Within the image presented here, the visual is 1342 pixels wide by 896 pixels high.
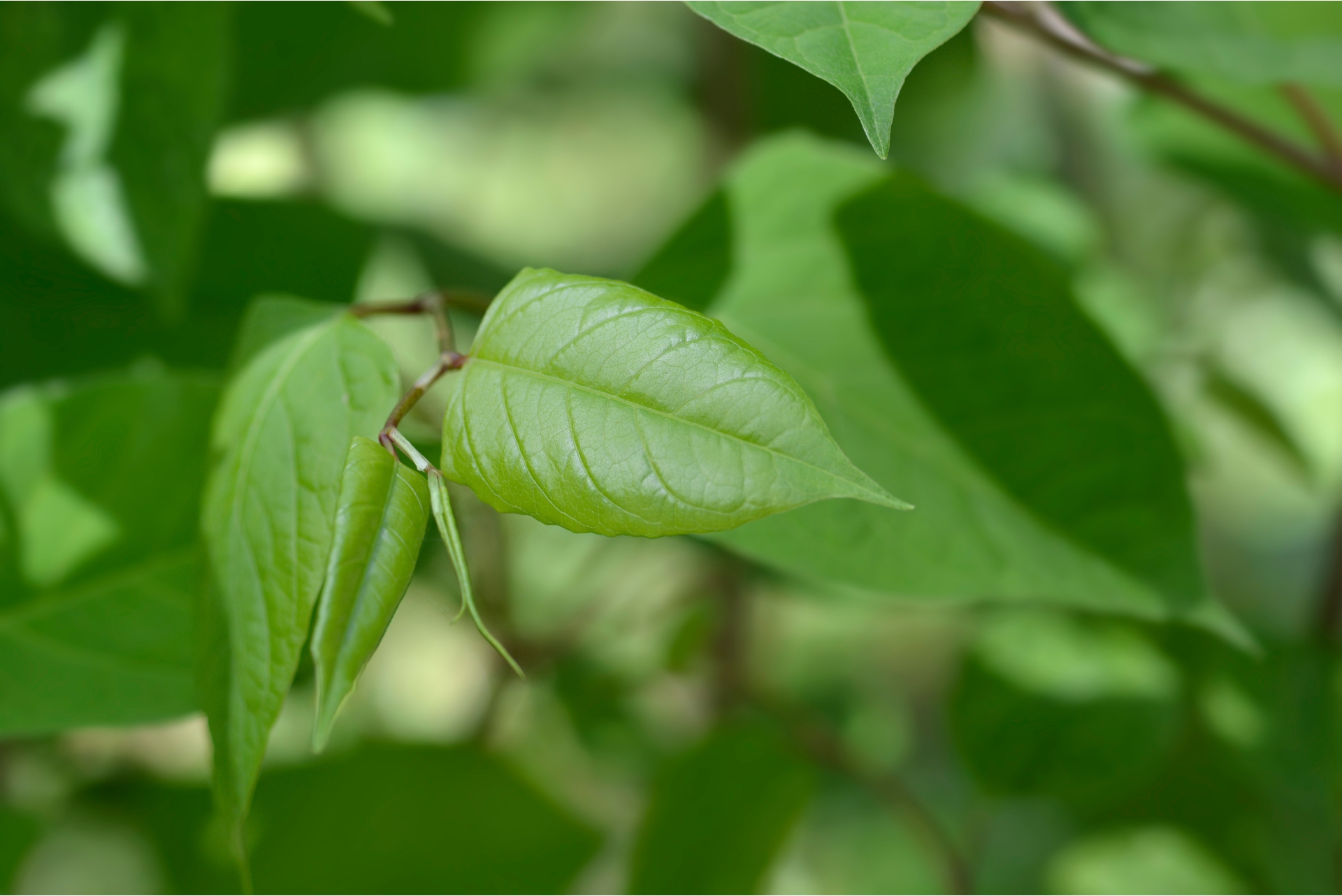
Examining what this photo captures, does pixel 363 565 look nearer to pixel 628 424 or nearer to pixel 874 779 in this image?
pixel 628 424

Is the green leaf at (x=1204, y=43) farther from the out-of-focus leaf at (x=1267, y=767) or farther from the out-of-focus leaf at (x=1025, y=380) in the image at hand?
the out-of-focus leaf at (x=1267, y=767)

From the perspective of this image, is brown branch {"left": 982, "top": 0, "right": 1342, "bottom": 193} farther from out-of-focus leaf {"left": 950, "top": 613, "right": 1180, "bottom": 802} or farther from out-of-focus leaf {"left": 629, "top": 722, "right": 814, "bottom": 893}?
out-of-focus leaf {"left": 629, "top": 722, "right": 814, "bottom": 893}

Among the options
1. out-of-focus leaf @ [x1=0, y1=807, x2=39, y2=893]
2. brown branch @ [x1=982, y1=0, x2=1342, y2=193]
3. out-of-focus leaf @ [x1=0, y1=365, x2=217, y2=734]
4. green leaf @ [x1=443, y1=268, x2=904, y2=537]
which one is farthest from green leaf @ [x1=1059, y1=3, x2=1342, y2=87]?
out-of-focus leaf @ [x1=0, y1=807, x2=39, y2=893]

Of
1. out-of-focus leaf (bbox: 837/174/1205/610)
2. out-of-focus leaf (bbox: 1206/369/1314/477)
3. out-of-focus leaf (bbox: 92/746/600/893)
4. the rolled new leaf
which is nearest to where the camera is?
the rolled new leaf

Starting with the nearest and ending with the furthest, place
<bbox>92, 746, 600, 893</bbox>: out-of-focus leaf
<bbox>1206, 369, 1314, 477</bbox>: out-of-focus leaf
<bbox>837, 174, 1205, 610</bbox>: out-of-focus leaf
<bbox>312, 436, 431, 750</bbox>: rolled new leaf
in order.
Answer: <bbox>312, 436, 431, 750</bbox>: rolled new leaf < <bbox>837, 174, 1205, 610</bbox>: out-of-focus leaf < <bbox>92, 746, 600, 893</bbox>: out-of-focus leaf < <bbox>1206, 369, 1314, 477</bbox>: out-of-focus leaf

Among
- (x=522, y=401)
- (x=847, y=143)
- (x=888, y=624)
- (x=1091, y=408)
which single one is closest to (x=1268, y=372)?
(x=888, y=624)

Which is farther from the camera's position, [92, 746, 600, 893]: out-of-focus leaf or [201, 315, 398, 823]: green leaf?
[92, 746, 600, 893]: out-of-focus leaf

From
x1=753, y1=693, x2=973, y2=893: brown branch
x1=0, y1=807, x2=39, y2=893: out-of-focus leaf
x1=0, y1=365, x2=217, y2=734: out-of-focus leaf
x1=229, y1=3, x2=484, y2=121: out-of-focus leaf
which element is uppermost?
x1=229, y1=3, x2=484, y2=121: out-of-focus leaf
